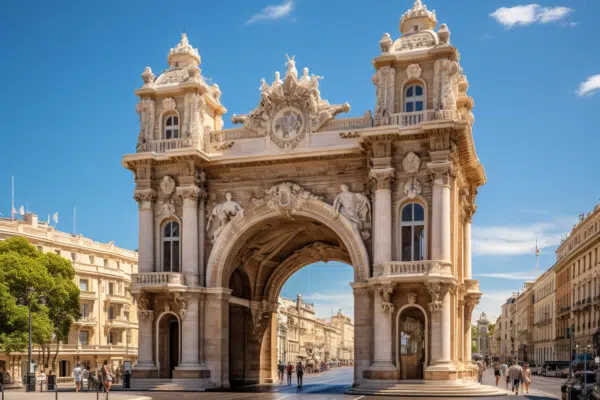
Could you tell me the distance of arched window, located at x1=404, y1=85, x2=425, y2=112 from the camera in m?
41.5

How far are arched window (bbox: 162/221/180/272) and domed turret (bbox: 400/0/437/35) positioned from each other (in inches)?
645

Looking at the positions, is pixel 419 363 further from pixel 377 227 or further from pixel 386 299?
A: pixel 377 227

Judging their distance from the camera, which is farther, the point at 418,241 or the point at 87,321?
the point at 87,321

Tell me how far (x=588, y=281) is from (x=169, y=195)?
171 feet

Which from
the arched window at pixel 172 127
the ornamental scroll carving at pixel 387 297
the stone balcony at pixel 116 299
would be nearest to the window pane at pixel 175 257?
the arched window at pixel 172 127

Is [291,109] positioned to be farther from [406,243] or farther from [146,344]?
[146,344]

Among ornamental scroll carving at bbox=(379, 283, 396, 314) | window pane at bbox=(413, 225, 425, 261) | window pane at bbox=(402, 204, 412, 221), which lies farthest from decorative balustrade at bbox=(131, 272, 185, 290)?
window pane at bbox=(413, 225, 425, 261)

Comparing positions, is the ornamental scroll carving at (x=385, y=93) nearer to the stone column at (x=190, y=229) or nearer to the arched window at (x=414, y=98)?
the arched window at (x=414, y=98)

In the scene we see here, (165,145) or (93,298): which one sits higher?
(165,145)

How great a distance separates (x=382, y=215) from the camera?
4012 centimetres

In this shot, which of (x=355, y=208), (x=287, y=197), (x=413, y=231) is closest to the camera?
(x=413, y=231)

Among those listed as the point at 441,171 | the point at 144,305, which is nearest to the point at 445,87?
the point at 441,171

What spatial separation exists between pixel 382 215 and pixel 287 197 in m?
5.59

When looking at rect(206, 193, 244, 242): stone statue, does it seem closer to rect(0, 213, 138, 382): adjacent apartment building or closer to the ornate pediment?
the ornate pediment
